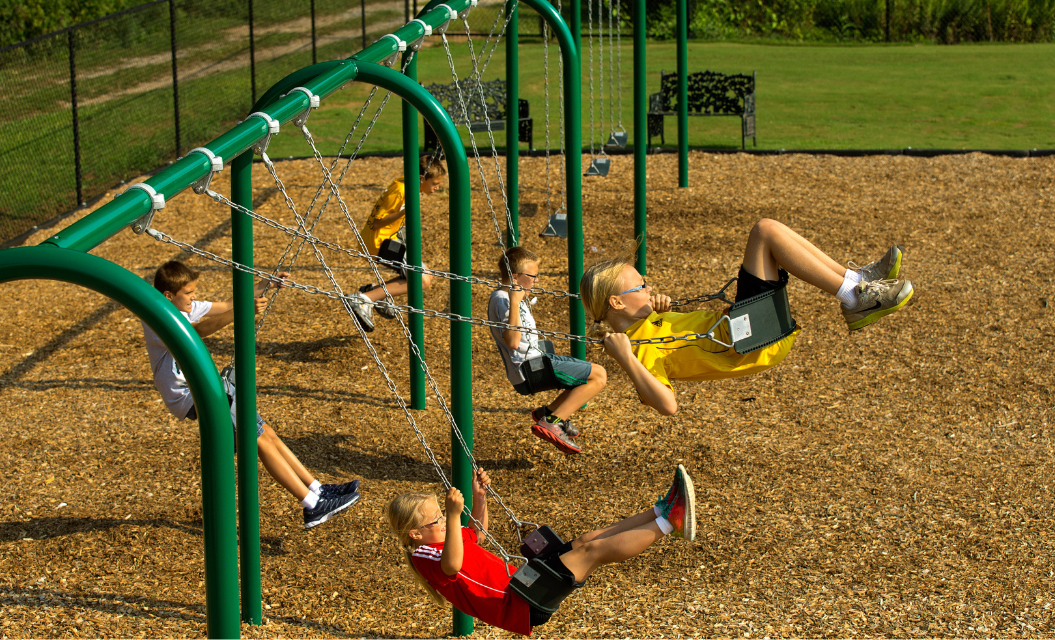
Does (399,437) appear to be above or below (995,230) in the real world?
below

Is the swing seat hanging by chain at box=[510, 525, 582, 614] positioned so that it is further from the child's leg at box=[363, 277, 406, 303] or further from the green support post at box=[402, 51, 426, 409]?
the child's leg at box=[363, 277, 406, 303]

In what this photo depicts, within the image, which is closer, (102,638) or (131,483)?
(102,638)

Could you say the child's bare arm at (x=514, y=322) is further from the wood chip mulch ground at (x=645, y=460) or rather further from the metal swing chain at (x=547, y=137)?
the metal swing chain at (x=547, y=137)

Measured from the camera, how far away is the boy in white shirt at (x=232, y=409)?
4.46 meters

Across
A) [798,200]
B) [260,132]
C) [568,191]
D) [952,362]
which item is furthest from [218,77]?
[260,132]

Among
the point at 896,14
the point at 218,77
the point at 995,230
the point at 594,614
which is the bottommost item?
the point at 594,614

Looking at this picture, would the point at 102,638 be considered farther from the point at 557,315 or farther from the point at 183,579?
the point at 557,315

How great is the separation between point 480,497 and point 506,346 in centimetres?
141

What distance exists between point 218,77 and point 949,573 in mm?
13441

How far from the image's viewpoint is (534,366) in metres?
5.01

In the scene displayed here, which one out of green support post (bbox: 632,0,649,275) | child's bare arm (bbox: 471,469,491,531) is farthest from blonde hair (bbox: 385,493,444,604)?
green support post (bbox: 632,0,649,275)

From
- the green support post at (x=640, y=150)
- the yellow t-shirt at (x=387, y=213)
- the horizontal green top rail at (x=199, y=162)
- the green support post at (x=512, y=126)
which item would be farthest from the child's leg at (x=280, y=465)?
the green support post at (x=640, y=150)

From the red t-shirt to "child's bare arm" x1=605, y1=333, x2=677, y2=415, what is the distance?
0.89 meters

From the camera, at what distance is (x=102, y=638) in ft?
12.8
